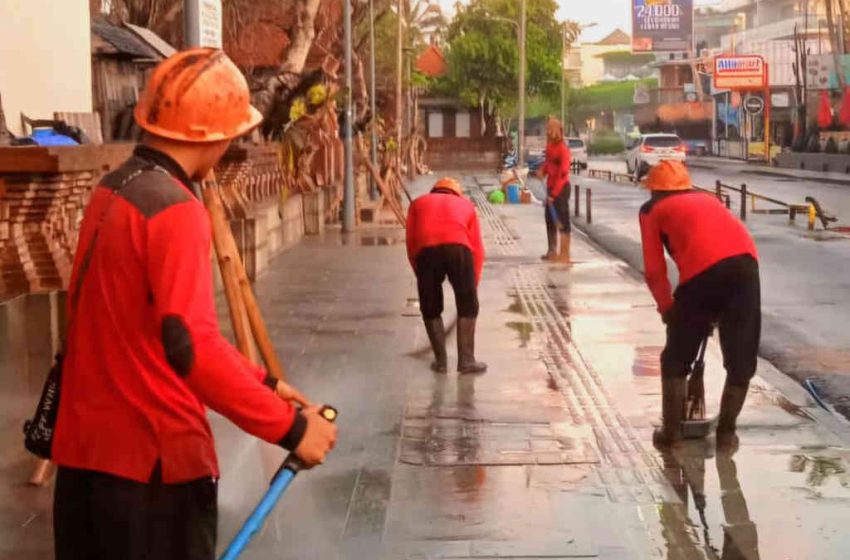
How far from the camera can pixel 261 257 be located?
17688mm

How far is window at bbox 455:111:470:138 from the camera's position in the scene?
88.5 m

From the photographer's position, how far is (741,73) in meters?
80.8

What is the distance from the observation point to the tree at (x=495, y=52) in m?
81.4

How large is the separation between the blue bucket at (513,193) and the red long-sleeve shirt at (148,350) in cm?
3311

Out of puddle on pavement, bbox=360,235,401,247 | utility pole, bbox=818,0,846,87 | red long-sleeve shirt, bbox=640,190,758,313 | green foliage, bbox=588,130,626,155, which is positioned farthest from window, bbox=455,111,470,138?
red long-sleeve shirt, bbox=640,190,758,313

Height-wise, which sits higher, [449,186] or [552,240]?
[449,186]

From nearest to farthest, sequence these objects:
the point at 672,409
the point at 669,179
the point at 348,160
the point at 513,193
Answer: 1. the point at 669,179
2. the point at 672,409
3. the point at 348,160
4. the point at 513,193

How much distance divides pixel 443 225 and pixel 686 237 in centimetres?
289

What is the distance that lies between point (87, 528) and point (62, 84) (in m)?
7.81

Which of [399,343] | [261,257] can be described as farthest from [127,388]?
[261,257]

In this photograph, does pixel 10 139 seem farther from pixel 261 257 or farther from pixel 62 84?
pixel 261 257

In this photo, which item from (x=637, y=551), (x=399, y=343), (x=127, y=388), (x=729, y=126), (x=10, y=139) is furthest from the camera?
(x=729, y=126)

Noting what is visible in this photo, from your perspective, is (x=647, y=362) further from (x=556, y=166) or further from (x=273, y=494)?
(x=273, y=494)

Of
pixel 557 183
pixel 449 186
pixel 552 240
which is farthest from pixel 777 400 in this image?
pixel 552 240
